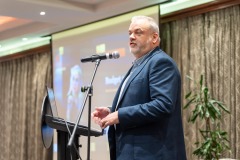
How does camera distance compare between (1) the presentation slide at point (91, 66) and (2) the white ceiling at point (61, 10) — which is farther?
(1) the presentation slide at point (91, 66)

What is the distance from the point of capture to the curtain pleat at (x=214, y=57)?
488 centimetres

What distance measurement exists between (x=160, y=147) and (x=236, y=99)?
303 centimetres

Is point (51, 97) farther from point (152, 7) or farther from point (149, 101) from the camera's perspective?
point (152, 7)

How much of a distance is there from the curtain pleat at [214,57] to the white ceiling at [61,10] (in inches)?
25.2

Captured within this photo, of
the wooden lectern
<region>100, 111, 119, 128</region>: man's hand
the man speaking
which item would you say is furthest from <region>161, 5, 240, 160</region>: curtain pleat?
<region>100, 111, 119, 128</region>: man's hand

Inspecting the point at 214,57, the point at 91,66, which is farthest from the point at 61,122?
the point at 91,66

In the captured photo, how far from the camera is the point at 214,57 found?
513cm

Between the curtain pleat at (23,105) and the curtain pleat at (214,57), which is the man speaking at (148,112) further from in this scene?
the curtain pleat at (23,105)

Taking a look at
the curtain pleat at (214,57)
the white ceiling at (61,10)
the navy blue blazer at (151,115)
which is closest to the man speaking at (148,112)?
the navy blue blazer at (151,115)

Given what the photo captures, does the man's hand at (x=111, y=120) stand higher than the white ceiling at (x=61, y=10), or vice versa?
the white ceiling at (x=61, y=10)

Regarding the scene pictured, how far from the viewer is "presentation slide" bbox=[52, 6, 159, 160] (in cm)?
604

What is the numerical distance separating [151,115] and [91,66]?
4614 millimetres

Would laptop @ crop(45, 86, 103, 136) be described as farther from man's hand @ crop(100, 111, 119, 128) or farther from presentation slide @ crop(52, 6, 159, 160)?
presentation slide @ crop(52, 6, 159, 160)

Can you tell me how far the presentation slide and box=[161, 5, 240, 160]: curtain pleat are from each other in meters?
0.54
